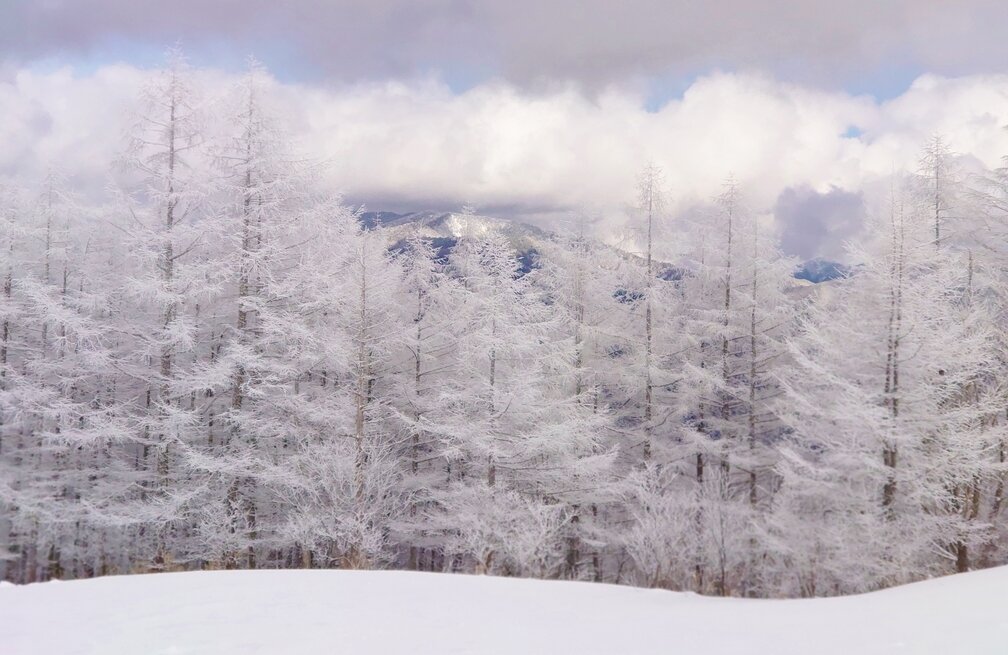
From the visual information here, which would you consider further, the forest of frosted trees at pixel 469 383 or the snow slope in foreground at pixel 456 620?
the forest of frosted trees at pixel 469 383

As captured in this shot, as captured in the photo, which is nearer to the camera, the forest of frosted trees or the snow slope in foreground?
the snow slope in foreground

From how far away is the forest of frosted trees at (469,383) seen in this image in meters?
12.1

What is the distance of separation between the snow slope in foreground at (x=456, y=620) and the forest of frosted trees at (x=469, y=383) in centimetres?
512

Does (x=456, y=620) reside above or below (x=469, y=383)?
below

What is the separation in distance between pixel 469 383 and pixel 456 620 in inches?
432

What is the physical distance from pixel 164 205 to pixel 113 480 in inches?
326

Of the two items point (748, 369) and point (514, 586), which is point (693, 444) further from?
point (514, 586)

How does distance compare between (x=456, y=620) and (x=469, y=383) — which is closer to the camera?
(x=456, y=620)

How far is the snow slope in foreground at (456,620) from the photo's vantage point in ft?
14.9

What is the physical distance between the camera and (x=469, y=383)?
54.4ft

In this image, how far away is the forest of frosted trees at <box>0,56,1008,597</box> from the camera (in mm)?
12070

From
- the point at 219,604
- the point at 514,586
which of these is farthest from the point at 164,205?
the point at 514,586

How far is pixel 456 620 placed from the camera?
18.7ft

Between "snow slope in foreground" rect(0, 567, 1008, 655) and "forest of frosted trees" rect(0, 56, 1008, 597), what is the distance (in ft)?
16.8
